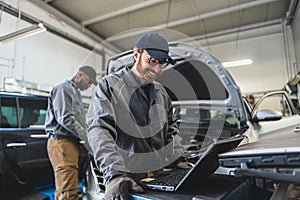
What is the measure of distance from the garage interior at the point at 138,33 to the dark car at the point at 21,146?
2.09 m

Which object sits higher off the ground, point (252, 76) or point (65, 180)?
point (252, 76)

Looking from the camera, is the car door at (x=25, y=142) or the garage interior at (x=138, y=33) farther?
the garage interior at (x=138, y=33)

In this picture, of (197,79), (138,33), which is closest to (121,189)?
(197,79)

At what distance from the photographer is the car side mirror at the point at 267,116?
230cm

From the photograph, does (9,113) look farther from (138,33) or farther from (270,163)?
(138,33)

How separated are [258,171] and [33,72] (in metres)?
5.92

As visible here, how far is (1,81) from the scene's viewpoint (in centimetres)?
482

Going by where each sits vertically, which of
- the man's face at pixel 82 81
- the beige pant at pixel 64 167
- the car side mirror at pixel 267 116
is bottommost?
the beige pant at pixel 64 167

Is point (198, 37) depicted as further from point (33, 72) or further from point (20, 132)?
point (20, 132)

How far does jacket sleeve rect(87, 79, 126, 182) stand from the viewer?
0.86 m

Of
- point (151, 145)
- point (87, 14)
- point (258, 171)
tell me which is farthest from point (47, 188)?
point (87, 14)

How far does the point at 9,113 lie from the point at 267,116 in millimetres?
2753

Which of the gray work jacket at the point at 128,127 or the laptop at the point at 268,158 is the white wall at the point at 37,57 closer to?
the gray work jacket at the point at 128,127

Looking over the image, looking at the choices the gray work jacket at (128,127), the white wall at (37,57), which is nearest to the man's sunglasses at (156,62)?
the gray work jacket at (128,127)
